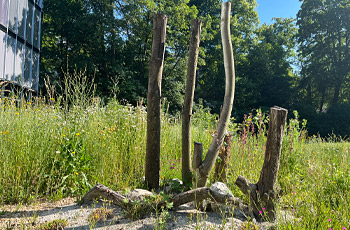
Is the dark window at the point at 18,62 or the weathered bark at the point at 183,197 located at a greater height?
the dark window at the point at 18,62

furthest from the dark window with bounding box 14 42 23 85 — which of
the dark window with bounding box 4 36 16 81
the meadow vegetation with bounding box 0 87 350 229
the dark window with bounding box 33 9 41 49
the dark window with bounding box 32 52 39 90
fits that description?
the meadow vegetation with bounding box 0 87 350 229

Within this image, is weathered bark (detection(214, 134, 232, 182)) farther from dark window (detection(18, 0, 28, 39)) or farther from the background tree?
the background tree

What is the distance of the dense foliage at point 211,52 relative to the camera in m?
17.1

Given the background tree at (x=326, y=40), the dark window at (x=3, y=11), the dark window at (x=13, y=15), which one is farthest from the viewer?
the background tree at (x=326, y=40)

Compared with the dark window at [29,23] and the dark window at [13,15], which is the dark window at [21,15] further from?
the dark window at [29,23]

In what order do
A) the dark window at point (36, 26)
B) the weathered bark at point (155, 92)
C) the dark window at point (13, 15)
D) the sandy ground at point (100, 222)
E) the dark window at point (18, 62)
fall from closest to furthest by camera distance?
the sandy ground at point (100, 222)
the weathered bark at point (155, 92)
the dark window at point (13, 15)
the dark window at point (18, 62)
the dark window at point (36, 26)

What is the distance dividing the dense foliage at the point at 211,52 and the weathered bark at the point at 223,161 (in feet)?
29.7

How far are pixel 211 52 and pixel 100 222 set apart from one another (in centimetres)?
2260

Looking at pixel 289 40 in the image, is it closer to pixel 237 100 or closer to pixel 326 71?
pixel 326 71

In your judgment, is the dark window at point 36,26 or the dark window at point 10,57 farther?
the dark window at point 36,26

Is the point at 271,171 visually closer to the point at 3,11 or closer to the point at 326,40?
the point at 3,11

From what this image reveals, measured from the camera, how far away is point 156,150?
12.8ft

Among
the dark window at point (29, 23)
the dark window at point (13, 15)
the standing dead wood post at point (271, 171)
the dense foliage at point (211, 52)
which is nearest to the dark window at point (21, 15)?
the dark window at point (13, 15)

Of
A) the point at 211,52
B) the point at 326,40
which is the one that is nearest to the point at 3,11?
the point at 211,52
